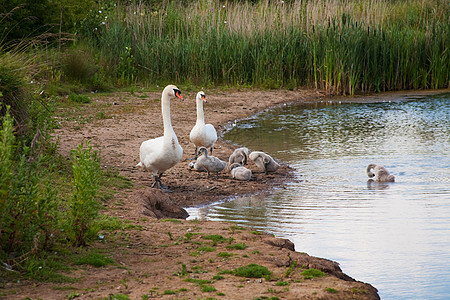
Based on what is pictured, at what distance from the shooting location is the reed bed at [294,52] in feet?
69.7

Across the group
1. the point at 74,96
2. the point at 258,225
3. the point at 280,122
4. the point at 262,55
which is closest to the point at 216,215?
the point at 258,225

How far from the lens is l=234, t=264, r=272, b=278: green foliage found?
5184 millimetres

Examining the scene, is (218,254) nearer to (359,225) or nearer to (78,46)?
(359,225)

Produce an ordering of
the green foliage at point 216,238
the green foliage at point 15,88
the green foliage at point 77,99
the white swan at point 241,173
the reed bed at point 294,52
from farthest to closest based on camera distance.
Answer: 1. the reed bed at point 294,52
2. the green foliage at point 77,99
3. the white swan at point 241,173
4. the green foliage at point 15,88
5. the green foliage at point 216,238

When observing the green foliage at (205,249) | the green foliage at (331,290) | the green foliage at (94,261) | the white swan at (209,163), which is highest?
the green foliage at (94,261)

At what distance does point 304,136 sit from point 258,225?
7249 millimetres

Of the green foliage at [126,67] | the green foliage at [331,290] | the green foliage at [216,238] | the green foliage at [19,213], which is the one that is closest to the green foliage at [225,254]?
the green foliage at [216,238]

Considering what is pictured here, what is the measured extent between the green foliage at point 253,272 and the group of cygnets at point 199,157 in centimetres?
396

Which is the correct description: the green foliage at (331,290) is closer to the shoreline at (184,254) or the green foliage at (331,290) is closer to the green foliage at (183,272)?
the shoreline at (184,254)

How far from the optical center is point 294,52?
21547 mm

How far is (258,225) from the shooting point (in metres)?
7.73

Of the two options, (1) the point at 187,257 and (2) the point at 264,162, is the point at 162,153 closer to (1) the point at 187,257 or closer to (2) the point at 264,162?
(2) the point at 264,162

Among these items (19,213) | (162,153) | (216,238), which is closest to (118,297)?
(19,213)

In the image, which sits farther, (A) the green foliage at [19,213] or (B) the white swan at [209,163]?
(B) the white swan at [209,163]
